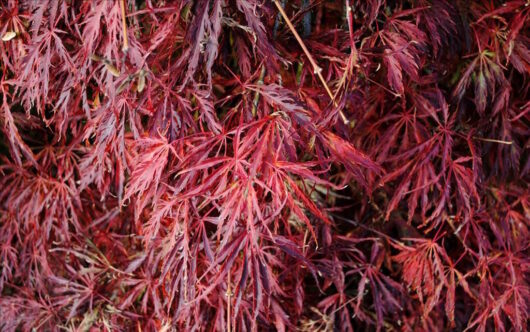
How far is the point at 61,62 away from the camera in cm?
127

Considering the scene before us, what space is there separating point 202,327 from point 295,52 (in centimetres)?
74

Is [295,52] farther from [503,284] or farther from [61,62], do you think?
[503,284]

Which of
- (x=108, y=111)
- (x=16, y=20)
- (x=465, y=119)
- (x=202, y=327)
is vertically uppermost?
(x=16, y=20)

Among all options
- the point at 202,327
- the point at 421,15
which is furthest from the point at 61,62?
the point at 421,15

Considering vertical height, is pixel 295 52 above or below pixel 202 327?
above

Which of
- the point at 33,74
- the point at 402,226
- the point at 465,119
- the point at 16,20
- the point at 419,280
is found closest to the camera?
the point at 33,74

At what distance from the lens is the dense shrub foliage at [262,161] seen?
1.13 m

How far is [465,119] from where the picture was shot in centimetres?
159

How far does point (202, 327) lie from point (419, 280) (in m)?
0.58

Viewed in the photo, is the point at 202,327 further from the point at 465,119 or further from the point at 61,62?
the point at 465,119

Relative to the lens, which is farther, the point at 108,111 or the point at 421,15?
the point at 421,15

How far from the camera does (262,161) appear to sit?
3.46 feet

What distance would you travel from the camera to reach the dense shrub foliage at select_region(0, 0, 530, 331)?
113 cm

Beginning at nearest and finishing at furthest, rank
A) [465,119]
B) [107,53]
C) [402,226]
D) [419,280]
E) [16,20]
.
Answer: [107,53], [16,20], [419,280], [465,119], [402,226]
